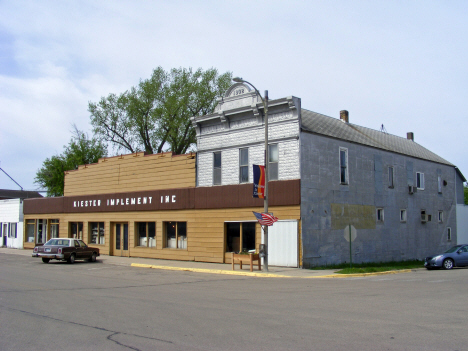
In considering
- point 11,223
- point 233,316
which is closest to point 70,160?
point 11,223

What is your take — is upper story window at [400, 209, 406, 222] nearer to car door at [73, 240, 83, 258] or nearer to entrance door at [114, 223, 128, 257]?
entrance door at [114, 223, 128, 257]

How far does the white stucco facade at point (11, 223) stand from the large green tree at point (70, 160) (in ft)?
33.8

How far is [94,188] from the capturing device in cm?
3547

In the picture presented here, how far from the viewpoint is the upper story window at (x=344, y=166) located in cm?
2619

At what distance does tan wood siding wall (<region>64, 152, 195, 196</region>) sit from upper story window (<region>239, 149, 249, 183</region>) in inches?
143

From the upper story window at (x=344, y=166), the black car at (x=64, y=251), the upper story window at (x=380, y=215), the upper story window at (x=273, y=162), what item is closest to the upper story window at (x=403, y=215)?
the upper story window at (x=380, y=215)

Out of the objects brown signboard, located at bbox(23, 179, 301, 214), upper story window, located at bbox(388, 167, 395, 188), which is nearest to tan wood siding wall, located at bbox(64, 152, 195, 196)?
brown signboard, located at bbox(23, 179, 301, 214)

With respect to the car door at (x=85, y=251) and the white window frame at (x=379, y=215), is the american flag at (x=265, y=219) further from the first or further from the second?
the car door at (x=85, y=251)

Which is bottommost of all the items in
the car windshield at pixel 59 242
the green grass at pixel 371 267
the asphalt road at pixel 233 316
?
the green grass at pixel 371 267

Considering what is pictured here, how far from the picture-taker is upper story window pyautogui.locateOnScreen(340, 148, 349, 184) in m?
26.2

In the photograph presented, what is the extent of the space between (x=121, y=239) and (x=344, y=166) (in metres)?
16.6

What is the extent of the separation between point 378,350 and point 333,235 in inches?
712

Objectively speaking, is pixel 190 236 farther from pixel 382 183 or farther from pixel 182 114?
pixel 182 114

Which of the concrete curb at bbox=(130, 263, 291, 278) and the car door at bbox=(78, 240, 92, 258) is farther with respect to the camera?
the car door at bbox=(78, 240, 92, 258)
